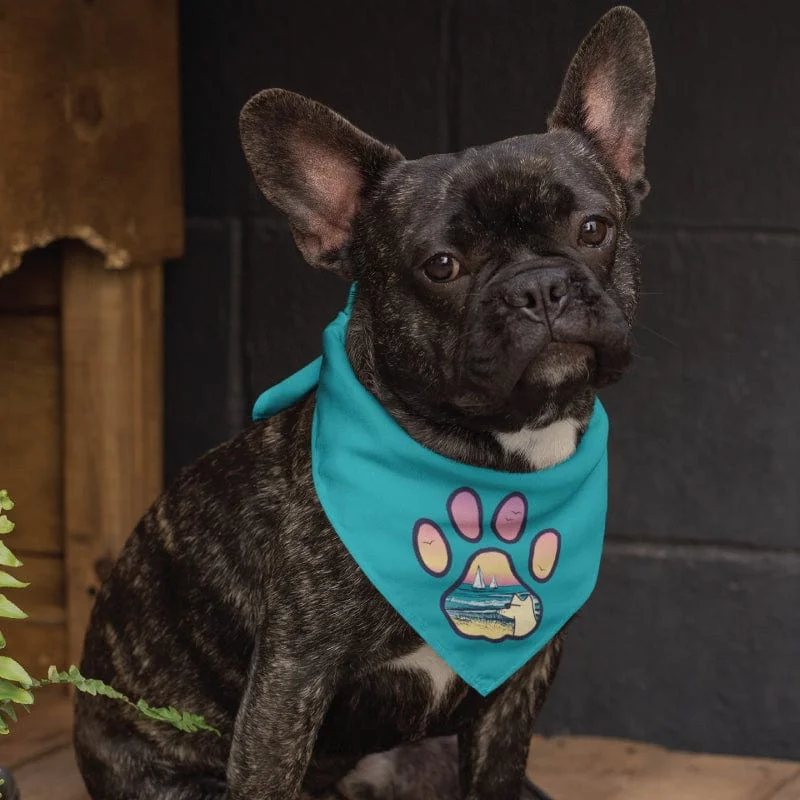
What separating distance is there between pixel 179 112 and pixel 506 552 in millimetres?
1797

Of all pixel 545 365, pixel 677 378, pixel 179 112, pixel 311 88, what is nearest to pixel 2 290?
pixel 179 112

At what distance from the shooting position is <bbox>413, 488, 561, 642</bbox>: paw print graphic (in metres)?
2.62

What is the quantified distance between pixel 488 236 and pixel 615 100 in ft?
1.56

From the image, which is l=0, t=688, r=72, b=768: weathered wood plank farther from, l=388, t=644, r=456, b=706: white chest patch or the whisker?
the whisker

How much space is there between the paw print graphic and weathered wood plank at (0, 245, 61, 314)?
5.51ft

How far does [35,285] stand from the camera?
394 cm

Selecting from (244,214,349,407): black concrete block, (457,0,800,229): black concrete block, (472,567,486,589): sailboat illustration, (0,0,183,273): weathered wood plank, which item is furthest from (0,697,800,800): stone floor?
(457,0,800,229): black concrete block

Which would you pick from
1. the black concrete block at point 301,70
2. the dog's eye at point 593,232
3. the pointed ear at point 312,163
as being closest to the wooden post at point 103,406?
the black concrete block at point 301,70

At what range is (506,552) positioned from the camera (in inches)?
105

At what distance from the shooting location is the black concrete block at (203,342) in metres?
3.94

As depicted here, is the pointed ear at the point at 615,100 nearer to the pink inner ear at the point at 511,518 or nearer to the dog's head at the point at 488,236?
the dog's head at the point at 488,236

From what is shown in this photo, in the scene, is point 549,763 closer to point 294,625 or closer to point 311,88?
point 294,625

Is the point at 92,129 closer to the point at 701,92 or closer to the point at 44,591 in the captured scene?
the point at 44,591

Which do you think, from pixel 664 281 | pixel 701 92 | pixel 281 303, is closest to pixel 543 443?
pixel 664 281
